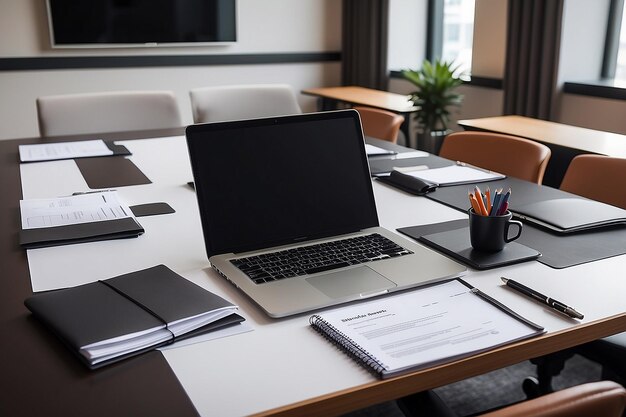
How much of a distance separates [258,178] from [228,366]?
462mm

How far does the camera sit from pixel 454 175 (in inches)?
72.9

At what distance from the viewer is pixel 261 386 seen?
80 cm

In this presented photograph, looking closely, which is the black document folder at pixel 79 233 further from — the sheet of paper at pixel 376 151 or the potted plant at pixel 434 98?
the potted plant at pixel 434 98

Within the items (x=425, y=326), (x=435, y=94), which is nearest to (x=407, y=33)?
(x=435, y=94)

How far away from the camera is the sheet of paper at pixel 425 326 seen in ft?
2.83

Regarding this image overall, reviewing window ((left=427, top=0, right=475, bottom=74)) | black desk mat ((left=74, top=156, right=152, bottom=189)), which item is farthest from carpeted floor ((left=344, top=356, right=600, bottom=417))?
window ((left=427, top=0, right=475, bottom=74))

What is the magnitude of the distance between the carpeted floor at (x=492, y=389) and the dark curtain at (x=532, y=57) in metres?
1.77

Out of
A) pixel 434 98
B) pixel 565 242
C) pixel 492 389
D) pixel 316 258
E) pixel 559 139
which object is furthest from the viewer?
pixel 434 98

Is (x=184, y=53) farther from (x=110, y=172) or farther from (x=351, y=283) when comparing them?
(x=351, y=283)

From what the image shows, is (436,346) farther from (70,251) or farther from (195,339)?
(70,251)

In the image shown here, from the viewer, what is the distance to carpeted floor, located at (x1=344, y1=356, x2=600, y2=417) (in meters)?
1.97

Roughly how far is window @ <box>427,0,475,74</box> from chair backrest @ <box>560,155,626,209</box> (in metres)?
2.66

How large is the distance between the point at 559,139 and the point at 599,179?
36.8 inches

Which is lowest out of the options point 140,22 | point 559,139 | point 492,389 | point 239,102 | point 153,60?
point 492,389
